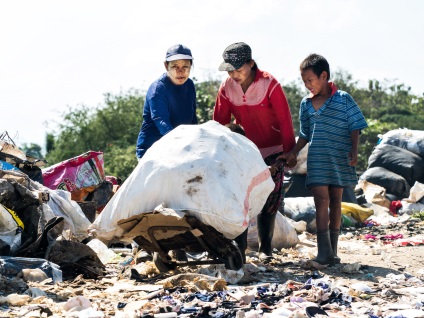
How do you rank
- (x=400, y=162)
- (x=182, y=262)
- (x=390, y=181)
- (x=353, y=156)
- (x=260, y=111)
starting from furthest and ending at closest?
(x=400, y=162)
(x=390, y=181)
(x=260, y=111)
(x=353, y=156)
(x=182, y=262)

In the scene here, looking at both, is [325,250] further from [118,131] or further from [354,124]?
[118,131]

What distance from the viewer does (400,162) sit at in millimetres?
12156

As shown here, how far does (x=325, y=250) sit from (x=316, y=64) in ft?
4.63

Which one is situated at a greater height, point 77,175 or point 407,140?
point 407,140

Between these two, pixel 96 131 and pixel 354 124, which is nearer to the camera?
pixel 354 124

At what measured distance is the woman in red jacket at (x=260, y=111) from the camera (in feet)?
19.9

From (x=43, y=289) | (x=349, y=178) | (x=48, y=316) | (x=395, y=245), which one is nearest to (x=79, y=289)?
(x=43, y=289)

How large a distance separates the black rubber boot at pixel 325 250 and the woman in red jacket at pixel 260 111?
463mm

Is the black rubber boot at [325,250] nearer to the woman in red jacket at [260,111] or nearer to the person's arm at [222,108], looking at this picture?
the woman in red jacket at [260,111]

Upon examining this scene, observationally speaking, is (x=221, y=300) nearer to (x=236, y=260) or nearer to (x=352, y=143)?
(x=236, y=260)

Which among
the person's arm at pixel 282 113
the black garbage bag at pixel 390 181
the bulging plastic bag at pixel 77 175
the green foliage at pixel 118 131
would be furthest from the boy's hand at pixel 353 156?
the green foliage at pixel 118 131

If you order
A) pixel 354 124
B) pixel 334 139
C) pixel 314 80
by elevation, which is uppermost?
pixel 314 80

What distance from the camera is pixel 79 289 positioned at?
4922mm

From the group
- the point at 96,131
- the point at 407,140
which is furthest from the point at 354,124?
the point at 96,131
